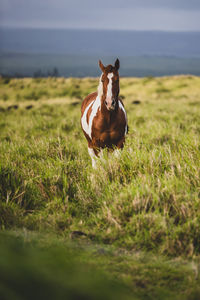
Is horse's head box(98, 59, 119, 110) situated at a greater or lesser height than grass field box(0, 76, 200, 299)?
greater

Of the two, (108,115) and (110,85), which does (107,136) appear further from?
→ (110,85)

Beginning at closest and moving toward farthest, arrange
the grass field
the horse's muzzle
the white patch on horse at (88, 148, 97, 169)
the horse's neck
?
the grass field → the white patch on horse at (88, 148, 97, 169) → the horse's muzzle → the horse's neck

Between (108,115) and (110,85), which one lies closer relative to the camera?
(110,85)

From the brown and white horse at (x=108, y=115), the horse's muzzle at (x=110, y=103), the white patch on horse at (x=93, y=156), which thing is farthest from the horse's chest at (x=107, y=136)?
the horse's muzzle at (x=110, y=103)

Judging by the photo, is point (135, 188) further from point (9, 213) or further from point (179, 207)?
point (9, 213)

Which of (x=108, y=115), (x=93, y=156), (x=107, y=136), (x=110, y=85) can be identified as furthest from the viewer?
(x=107, y=136)

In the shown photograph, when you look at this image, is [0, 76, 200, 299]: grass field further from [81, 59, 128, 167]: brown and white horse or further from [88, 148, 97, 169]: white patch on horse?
[81, 59, 128, 167]: brown and white horse

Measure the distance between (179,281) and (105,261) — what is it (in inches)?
22.6

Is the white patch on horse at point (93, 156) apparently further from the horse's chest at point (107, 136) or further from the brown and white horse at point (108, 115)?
the horse's chest at point (107, 136)

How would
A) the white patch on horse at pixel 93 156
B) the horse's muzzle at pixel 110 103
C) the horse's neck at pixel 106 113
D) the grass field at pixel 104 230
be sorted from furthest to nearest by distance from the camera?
the horse's neck at pixel 106 113 < the horse's muzzle at pixel 110 103 < the white patch on horse at pixel 93 156 < the grass field at pixel 104 230

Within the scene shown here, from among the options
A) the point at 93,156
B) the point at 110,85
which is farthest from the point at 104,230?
the point at 110,85

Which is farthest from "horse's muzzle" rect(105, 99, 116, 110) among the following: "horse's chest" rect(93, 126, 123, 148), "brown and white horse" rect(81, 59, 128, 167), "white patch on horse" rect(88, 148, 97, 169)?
"white patch on horse" rect(88, 148, 97, 169)

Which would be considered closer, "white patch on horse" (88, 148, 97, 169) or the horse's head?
"white patch on horse" (88, 148, 97, 169)

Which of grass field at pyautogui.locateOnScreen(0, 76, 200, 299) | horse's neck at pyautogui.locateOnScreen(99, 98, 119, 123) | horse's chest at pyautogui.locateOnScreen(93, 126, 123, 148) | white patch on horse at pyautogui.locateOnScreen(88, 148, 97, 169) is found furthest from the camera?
horse's chest at pyautogui.locateOnScreen(93, 126, 123, 148)
